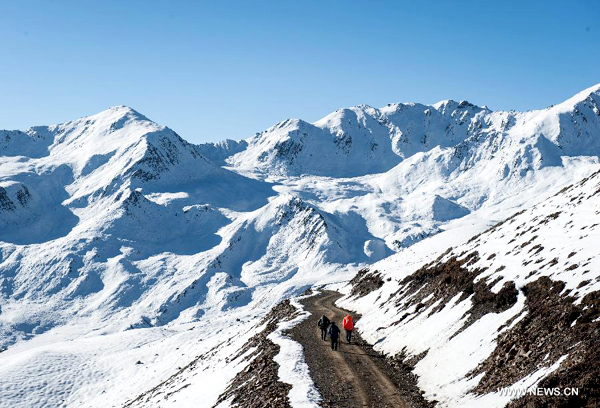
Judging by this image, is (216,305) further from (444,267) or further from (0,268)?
(444,267)

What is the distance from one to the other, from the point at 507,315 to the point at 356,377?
7.59 meters

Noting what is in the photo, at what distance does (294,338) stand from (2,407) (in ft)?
143

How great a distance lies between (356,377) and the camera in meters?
23.8

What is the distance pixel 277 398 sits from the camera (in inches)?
780

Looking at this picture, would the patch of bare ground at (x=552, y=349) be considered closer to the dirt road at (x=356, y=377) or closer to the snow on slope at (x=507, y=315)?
the snow on slope at (x=507, y=315)

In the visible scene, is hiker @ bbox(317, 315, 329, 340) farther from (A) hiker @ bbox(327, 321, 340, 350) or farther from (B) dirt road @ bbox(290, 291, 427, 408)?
(A) hiker @ bbox(327, 321, 340, 350)

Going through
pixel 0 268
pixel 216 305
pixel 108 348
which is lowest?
pixel 216 305

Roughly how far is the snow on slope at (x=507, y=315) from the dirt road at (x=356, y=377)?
41.4 inches

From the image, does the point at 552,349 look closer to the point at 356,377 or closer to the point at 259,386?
the point at 356,377

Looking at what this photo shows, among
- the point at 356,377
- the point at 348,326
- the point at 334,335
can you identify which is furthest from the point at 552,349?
the point at 348,326

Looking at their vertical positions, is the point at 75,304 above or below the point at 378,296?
above

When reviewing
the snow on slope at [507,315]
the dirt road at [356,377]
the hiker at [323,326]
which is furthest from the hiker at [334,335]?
the hiker at [323,326]

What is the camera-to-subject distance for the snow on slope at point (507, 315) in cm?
1650

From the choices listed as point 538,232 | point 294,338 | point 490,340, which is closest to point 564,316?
point 490,340
